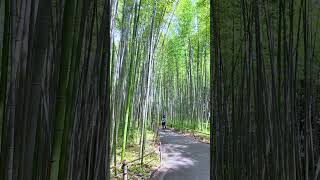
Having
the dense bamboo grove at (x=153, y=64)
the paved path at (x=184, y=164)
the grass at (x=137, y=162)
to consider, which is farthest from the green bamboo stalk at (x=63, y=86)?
the paved path at (x=184, y=164)

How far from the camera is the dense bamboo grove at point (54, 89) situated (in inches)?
34.5

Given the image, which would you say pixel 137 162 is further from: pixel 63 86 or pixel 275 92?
pixel 63 86

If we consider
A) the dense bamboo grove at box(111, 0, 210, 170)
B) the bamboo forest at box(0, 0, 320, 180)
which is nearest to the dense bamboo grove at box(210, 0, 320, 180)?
the bamboo forest at box(0, 0, 320, 180)

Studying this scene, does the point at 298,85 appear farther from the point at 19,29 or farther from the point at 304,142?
the point at 19,29

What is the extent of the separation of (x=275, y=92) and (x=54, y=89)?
2.81 ft

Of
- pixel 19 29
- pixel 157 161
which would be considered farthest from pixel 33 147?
pixel 157 161

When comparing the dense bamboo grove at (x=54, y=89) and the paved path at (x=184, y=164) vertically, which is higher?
the dense bamboo grove at (x=54, y=89)

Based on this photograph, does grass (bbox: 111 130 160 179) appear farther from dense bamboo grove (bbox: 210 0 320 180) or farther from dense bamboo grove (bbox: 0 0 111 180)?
dense bamboo grove (bbox: 0 0 111 180)

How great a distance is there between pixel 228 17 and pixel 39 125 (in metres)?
1.08

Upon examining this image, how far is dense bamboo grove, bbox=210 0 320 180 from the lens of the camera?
128 cm

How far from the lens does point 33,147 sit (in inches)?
37.1

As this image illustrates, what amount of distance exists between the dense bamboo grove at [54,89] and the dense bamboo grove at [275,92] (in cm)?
64

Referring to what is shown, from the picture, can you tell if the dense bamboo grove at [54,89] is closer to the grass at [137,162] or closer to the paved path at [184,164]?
the grass at [137,162]

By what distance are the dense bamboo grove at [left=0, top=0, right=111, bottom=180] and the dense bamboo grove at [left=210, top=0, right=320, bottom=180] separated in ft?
2.09
